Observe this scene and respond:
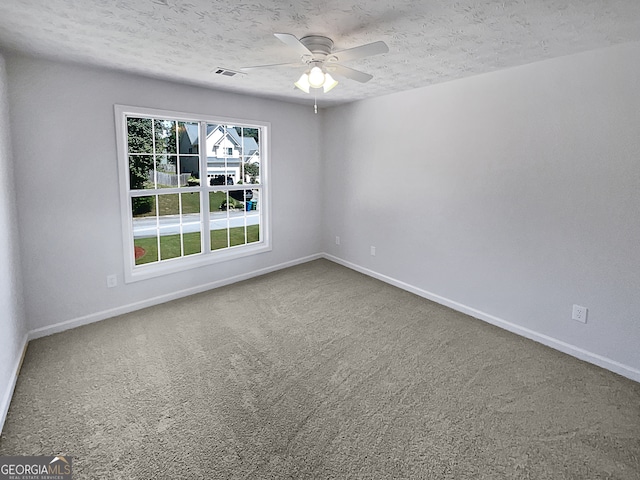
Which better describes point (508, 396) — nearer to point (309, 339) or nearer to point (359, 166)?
point (309, 339)

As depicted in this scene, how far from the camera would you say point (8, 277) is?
242cm

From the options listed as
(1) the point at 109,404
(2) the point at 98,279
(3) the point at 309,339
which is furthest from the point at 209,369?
(2) the point at 98,279

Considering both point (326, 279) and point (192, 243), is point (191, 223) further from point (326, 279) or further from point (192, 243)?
point (326, 279)

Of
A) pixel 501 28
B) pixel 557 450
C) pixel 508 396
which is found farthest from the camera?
pixel 508 396

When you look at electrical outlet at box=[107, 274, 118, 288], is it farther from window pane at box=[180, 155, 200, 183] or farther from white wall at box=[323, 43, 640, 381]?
white wall at box=[323, 43, 640, 381]

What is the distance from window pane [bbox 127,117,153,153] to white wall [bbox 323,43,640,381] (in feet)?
8.56

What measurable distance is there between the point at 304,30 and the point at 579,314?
9.93ft

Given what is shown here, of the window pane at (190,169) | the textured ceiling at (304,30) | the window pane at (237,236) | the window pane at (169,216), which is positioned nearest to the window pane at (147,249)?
the window pane at (169,216)

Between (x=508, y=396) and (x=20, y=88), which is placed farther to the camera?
(x=20, y=88)

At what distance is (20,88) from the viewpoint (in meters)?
2.70

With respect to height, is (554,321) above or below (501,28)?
below

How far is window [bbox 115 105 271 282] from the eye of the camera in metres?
3.51

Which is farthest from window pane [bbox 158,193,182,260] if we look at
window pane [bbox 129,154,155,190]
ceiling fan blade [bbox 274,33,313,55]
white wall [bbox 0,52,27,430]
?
ceiling fan blade [bbox 274,33,313,55]

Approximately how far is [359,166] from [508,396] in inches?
128
